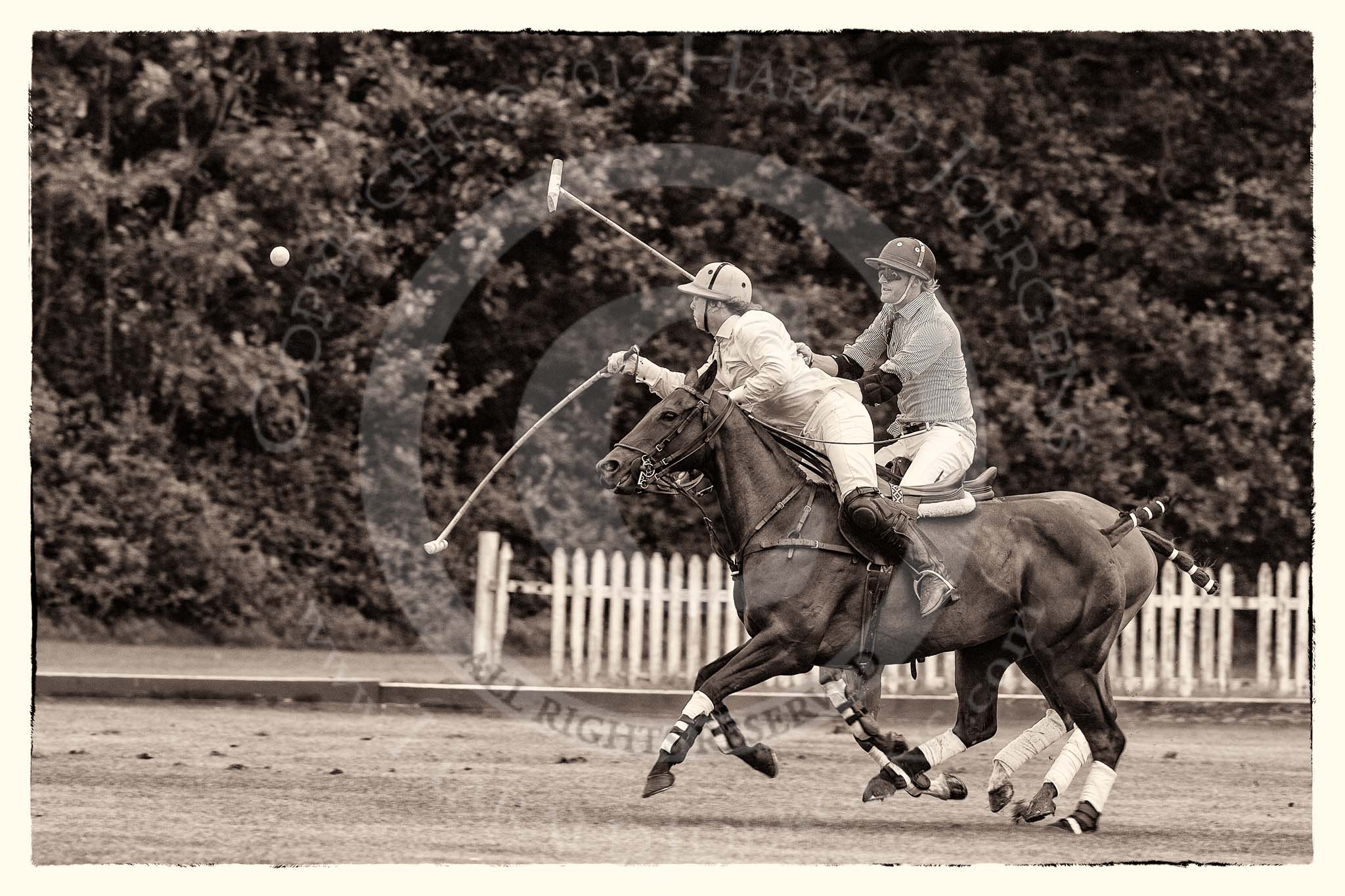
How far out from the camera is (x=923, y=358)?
32.7 ft

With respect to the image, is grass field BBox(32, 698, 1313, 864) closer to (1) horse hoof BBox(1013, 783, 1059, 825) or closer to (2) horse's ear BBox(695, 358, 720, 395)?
(1) horse hoof BBox(1013, 783, 1059, 825)

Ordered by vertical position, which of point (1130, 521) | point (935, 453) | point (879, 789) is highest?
point (935, 453)

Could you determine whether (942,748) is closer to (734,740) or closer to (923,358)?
(734,740)

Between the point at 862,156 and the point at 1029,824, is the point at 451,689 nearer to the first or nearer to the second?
the point at 1029,824

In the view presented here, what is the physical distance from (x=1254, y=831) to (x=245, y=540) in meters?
12.8

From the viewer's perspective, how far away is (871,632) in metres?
9.70

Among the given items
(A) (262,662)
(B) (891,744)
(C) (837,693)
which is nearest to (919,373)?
(C) (837,693)

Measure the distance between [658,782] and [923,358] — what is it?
9.55 ft

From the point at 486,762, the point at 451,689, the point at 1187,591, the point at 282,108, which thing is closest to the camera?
the point at 486,762

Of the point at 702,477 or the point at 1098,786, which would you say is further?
the point at 702,477

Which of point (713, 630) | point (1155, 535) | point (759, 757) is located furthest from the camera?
point (713, 630)

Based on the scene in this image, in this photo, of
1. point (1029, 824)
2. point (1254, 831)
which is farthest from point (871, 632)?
point (1254, 831)

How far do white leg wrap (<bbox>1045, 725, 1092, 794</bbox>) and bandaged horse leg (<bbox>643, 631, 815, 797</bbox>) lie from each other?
5.23 ft

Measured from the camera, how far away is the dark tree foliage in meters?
18.8
